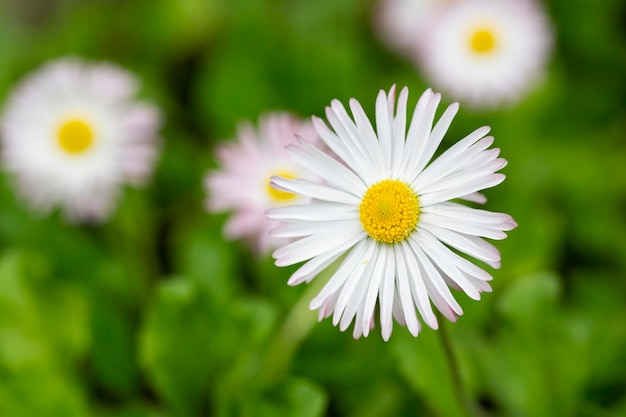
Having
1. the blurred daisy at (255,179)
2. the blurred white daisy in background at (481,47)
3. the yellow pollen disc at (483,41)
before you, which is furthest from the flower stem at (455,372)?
the yellow pollen disc at (483,41)

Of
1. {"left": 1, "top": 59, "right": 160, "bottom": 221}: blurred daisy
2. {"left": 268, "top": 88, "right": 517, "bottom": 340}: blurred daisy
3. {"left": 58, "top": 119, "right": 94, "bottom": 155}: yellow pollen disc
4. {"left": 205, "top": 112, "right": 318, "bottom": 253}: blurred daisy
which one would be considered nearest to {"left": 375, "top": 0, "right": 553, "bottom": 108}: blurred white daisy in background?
{"left": 205, "top": 112, "right": 318, "bottom": 253}: blurred daisy

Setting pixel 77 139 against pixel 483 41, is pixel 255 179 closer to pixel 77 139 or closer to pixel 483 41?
pixel 77 139

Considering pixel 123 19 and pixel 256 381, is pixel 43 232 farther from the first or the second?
pixel 123 19

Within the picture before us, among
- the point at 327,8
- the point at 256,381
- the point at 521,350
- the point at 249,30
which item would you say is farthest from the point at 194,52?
the point at 521,350

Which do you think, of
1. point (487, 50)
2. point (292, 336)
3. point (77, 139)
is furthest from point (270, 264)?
point (487, 50)

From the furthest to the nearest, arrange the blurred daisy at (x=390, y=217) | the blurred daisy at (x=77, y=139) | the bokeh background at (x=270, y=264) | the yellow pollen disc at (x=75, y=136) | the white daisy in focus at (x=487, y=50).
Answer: the white daisy in focus at (x=487, y=50), the yellow pollen disc at (x=75, y=136), the blurred daisy at (x=77, y=139), the bokeh background at (x=270, y=264), the blurred daisy at (x=390, y=217)

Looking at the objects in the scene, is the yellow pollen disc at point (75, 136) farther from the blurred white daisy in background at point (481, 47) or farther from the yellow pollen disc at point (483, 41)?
the yellow pollen disc at point (483, 41)
